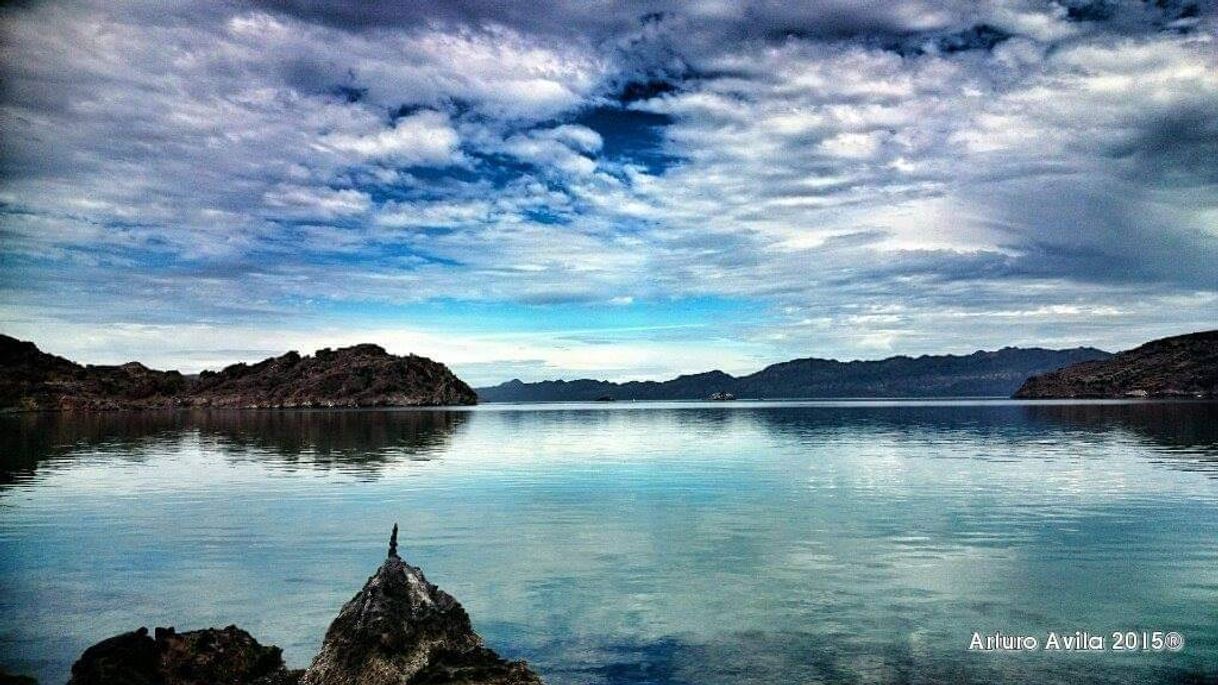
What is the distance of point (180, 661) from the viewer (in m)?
16.5

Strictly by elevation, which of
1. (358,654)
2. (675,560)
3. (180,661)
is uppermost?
(358,654)

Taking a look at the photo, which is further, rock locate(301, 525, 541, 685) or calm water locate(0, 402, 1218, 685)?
calm water locate(0, 402, 1218, 685)

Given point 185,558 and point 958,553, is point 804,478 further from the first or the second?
point 185,558

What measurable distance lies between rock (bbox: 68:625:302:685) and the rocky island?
0.02 meters

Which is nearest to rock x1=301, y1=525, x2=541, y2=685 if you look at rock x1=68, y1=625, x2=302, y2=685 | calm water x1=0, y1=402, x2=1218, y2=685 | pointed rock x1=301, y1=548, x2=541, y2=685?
pointed rock x1=301, y1=548, x2=541, y2=685

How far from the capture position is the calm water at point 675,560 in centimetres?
2028

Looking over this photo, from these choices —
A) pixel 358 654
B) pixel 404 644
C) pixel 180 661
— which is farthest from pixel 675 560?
pixel 180 661

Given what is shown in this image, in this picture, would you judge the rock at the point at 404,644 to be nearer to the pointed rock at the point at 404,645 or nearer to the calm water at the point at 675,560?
the pointed rock at the point at 404,645

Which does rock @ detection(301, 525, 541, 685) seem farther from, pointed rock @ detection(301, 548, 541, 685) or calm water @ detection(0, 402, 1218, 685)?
calm water @ detection(0, 402, 1218, 685)

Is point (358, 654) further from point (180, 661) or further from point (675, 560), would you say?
point (675, 560)

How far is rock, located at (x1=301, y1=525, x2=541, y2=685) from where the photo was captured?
15.7 meters

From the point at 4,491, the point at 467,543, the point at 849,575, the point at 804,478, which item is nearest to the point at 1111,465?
the point at 804,478

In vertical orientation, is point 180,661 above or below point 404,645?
below

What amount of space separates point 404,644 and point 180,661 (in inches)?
183
